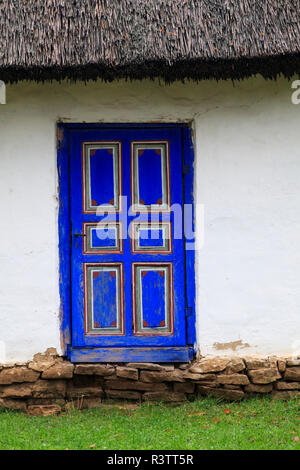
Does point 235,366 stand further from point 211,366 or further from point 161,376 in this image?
point 161,376

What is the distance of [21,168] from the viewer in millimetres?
4773

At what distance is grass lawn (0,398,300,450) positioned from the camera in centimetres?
→ 397

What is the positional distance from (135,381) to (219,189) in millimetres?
1703

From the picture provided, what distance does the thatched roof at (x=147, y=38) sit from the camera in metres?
4.37

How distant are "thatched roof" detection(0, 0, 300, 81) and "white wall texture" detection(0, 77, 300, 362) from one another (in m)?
0.23

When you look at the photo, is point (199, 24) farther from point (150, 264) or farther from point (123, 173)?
point (150, 264)

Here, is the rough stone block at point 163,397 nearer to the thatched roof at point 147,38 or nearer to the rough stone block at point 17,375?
the rough stone block at point 17,375

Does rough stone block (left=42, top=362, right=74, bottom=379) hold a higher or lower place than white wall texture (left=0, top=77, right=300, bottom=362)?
lower

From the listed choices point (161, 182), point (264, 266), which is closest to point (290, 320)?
point (264, 266)

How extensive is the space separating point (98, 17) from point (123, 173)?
1.23m

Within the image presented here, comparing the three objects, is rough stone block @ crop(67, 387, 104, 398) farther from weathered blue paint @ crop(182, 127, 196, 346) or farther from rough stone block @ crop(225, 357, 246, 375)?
rough stone block @ crop(225, 357, 246, 375)

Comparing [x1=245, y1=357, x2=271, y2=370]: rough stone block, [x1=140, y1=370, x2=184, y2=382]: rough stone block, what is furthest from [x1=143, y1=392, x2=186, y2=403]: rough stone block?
[x1=245, y1=357, x2=271, y2=370]: rough stone block

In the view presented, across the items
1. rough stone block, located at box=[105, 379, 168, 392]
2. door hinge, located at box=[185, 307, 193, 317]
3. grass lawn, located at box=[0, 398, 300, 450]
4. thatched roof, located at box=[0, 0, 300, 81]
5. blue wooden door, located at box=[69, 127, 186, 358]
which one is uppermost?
thatched roof, located at box=[0, 0, 300, 81]
